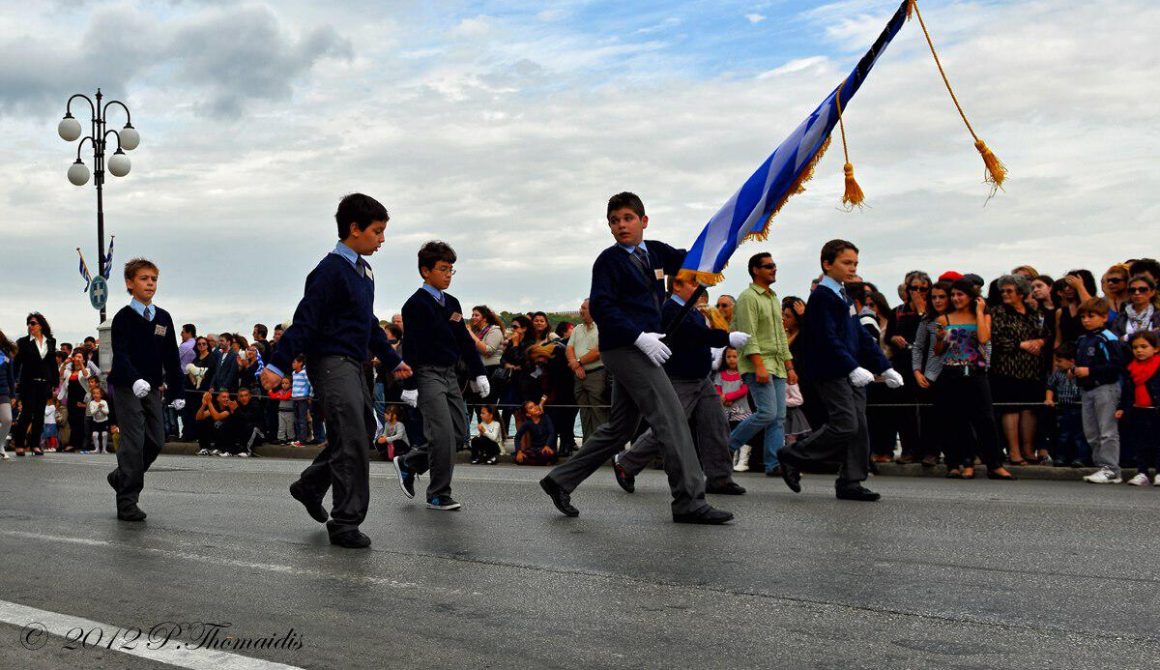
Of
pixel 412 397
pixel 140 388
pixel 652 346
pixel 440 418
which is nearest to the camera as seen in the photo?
pixel 652 346

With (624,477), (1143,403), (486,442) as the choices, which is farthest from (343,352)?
(486,442)

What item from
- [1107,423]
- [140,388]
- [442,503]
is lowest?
[442,503]

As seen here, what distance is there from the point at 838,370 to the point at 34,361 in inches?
634

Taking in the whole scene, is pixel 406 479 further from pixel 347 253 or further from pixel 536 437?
pixel 536 437

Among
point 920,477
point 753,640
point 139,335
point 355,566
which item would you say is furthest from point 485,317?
point 753,640

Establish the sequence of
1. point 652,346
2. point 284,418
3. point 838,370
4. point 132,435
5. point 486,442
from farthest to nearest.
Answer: point 284,418, point 486,442, point 838,370, point 132,435, point 652,346

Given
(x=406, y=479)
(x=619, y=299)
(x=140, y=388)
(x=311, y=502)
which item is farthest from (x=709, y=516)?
(x=140, y=388)

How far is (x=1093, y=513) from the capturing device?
29.2ft

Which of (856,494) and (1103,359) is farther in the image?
(1103,359)

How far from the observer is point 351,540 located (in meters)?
7.60

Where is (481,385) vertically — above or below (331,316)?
below

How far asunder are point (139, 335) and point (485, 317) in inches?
369

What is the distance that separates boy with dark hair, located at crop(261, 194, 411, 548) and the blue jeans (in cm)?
598

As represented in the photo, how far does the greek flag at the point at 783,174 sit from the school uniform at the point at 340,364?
2425 millimetres
